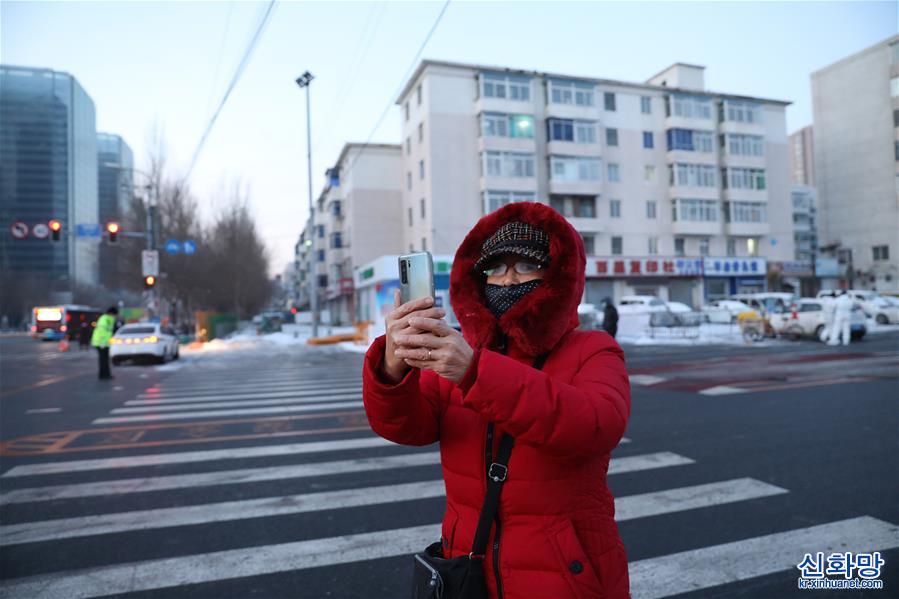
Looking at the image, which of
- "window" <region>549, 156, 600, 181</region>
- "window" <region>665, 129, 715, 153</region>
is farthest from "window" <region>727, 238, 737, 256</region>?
"window" <region>549, 156, 600, 181</region>

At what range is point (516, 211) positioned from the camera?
187 cm

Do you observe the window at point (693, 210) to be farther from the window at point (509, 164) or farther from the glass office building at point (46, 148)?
the glass office building at point (46, 148)

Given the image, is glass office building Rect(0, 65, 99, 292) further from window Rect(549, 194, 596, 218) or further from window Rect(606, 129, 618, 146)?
window Rect(606, 129, 618, 146)

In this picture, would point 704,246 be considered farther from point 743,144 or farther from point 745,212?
point 743,144

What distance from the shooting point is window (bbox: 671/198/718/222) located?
145 ft

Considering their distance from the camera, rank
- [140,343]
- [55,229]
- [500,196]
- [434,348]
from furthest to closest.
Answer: [500,196] → [55,229] → [140,343] → [434,348]

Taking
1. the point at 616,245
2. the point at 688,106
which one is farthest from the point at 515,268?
the point at 688,106

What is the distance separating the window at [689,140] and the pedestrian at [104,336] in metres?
42.0

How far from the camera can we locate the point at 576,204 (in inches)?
1678

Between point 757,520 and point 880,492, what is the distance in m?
1.40

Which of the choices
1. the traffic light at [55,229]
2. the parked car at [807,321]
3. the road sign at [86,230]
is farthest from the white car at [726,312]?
the traffic light at [55,229]

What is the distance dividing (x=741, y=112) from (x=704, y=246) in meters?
12.1

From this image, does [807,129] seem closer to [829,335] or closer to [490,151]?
[490,151]

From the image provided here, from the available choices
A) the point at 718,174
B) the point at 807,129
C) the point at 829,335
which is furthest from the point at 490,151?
the point at 807,129
